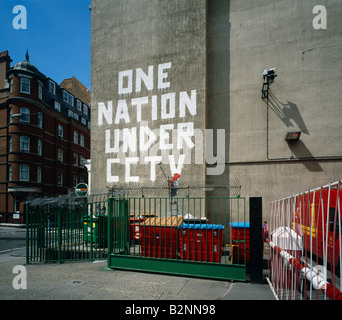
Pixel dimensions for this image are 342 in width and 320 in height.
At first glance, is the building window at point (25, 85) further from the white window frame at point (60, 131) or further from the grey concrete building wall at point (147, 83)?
the grey concrete building wall at point (147, 83)

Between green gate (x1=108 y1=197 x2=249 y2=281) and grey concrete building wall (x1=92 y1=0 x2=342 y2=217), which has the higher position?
grey concrete building wall (x1=92 y1=0 x2=342 y2=217)

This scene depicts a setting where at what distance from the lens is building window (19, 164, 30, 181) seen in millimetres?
28047

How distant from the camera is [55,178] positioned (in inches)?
1316

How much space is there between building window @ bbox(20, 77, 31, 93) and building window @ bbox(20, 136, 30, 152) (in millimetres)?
5244

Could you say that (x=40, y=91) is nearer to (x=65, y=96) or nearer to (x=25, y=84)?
(x=25, y=84)

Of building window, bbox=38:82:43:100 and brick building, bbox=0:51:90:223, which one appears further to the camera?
building window, bbox=38:82:43:100

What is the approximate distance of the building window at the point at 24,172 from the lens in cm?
2805

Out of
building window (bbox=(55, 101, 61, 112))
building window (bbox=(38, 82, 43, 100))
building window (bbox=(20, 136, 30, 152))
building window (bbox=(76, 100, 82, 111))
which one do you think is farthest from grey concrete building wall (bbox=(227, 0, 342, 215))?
building window (bbox=(76, 100, 82, 111))

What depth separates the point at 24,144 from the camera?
28.6m

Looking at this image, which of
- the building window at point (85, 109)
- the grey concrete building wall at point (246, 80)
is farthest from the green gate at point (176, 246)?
the building window at point (85, 109)

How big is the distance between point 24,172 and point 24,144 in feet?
10.2

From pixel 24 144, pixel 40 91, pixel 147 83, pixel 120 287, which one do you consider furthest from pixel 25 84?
pixel 120 287

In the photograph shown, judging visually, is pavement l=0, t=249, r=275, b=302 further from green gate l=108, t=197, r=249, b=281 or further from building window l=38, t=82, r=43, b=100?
building window l=38, t=82, r=43, b=100
